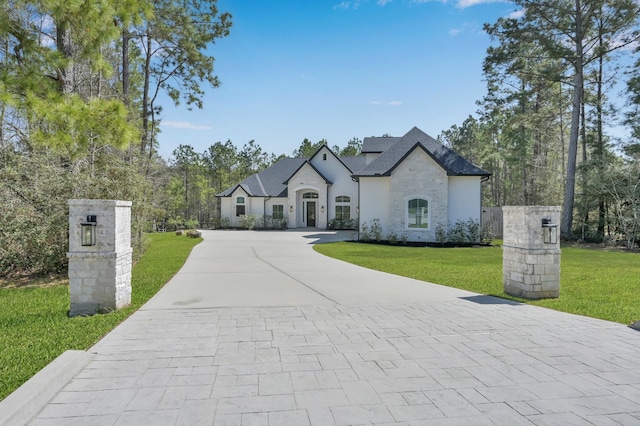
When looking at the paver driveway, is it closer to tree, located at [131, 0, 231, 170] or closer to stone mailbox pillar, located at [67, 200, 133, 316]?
stone mailbox pillar, located at [67, 200, 133, 316]

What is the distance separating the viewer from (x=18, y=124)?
11.4 m

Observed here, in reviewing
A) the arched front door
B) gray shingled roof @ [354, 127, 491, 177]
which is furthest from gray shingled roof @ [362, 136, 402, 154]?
the arched front door

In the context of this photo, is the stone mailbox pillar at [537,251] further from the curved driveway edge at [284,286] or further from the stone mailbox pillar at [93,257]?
the stone mailbox pillar at [93,257]

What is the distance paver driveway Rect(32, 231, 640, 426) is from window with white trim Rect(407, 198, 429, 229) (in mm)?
12197

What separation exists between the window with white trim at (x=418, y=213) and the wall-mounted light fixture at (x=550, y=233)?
1195 centimetres

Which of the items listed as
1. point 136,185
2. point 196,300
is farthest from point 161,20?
point 196,300

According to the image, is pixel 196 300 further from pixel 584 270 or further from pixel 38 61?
pixel 584 270

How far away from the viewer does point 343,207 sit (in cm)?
2812

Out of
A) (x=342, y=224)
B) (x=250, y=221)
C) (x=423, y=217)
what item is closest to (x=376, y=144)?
(x=342, y=224)

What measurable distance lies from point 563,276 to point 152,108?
22.0 meters

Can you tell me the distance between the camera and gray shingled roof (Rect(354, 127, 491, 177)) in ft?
59.8

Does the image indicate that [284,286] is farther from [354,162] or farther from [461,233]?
[354,162]

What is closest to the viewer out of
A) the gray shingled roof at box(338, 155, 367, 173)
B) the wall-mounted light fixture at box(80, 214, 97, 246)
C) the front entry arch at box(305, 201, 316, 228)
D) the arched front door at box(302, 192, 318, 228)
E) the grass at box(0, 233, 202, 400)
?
the grass at box(0, 233, 202, 400)

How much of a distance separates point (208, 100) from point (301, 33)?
400 inches
